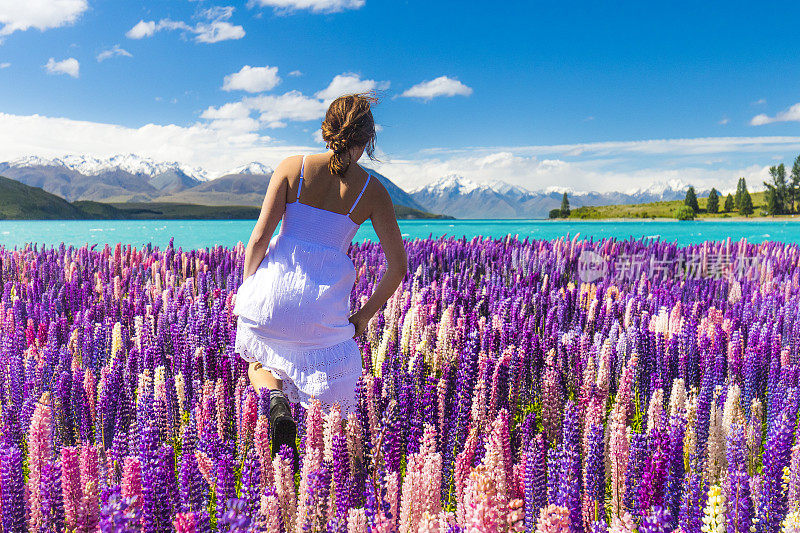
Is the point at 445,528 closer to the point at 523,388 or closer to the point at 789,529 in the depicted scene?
the point at 789,529

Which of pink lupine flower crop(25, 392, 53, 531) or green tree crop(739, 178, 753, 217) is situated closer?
pink lupine flower crop(25, 392, 53, 531)

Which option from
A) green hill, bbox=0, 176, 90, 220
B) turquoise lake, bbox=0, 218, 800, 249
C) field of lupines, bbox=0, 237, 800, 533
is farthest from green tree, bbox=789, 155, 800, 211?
green hill, bbox=0, 176, 90, 220

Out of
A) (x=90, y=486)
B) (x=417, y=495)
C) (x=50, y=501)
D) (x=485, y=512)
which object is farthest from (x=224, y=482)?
(x=485, y=512)

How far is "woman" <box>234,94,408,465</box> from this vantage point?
428 cm

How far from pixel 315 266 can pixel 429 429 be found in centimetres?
198

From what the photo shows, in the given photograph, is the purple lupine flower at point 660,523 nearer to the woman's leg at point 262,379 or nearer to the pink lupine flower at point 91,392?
the woman's leg at point 262,379

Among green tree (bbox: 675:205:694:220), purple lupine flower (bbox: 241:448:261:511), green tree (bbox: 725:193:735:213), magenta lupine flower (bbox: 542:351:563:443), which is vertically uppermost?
green tree (bbox: 725:193:735:213)

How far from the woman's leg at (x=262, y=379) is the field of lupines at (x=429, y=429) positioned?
0.32ft

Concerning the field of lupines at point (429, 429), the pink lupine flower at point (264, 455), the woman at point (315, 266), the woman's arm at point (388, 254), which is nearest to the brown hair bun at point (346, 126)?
the woman at point (315, 266)

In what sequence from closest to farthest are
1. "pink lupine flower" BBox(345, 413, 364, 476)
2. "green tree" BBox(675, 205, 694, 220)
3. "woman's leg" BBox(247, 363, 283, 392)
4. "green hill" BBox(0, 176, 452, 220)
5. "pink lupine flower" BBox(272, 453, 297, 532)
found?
"pink lupine flower" BBox(272, 453, 297, 532) → "pink lupine flower" BBox(345, 413, 364, 476) → "woman's leg" BBox(247, 363, 283, 392) → "green tree" BBox(675, 205, 694, 220) → "green hill" BBox(0, 176, 452, 220)

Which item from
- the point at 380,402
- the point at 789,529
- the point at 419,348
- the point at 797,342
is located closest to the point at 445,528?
the point at 789,529

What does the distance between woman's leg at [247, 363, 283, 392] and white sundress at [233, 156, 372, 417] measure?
3.0 inches

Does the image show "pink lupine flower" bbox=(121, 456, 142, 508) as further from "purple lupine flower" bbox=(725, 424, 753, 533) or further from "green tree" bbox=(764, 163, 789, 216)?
"green tree" bbox=(764, 163, 789, 216)

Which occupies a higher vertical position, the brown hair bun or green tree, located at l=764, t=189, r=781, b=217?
green tree, located at l=764, t=189, r=781, b=217
